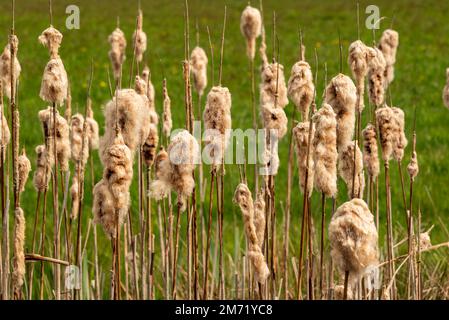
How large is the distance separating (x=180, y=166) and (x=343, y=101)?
1.37 ft

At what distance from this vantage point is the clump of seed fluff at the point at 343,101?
1.96 meters

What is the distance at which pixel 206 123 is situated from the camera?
209cm

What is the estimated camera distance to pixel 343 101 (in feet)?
6.47

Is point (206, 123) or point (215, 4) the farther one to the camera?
point (215, 4)

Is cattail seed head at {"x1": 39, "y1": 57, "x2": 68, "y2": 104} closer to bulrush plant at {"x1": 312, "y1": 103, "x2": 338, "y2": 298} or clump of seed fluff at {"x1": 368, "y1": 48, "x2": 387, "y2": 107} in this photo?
bulrush plant at {"x1": 312, "y1": 103, "x2": 338, "y2": 298}

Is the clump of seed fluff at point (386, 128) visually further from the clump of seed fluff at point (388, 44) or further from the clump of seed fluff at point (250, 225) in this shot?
the clump of seed fluff at point (388, 44)

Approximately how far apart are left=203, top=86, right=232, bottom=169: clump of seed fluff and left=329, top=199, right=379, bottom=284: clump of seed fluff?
0.56m

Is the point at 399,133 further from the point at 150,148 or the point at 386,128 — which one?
the point at 150,148

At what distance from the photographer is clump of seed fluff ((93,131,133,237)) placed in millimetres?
1720

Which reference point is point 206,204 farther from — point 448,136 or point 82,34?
point 82,34

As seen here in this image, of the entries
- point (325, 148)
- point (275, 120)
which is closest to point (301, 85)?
point (275, 120)

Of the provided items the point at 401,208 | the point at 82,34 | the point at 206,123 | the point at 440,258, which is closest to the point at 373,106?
the point at 206,123

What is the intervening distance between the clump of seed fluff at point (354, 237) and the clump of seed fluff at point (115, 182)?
45 centimetres
